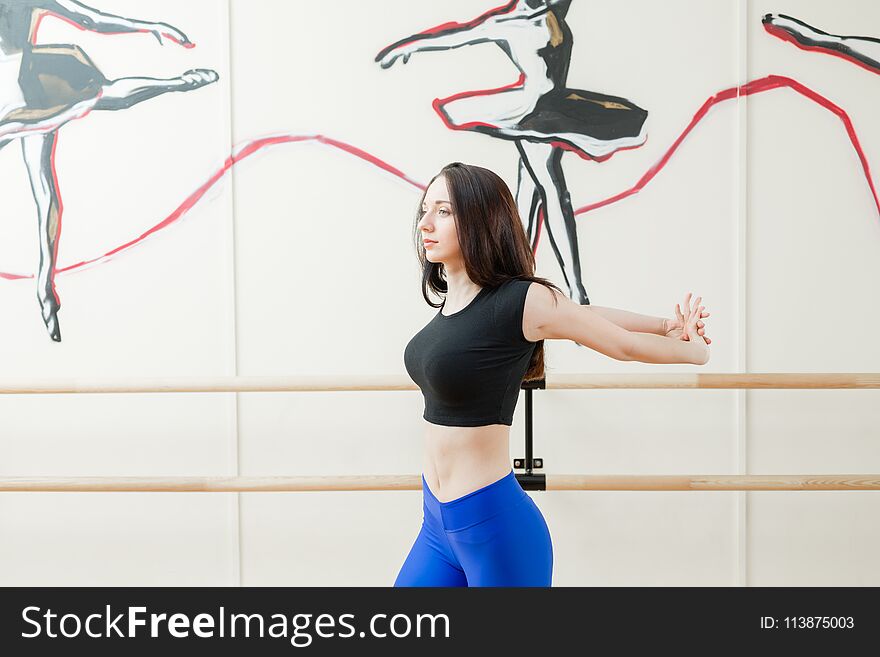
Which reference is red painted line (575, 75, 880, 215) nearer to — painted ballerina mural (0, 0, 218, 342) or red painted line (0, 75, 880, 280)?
red painted line (0, 75, 880, 280)

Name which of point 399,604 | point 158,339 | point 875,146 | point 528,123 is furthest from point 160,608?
point 875,146

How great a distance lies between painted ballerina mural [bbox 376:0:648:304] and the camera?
2.22 m

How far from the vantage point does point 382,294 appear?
7.41 feet

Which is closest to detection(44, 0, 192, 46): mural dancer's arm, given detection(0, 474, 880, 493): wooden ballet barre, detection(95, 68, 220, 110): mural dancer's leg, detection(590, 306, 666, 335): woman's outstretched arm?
detection(95, 68, 220, 110): mural dancer's leg

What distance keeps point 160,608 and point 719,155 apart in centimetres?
186

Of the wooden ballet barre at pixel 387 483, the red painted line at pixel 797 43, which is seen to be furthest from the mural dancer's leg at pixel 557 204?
the red painted line at pixel 797 43

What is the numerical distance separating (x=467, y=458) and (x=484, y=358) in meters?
0.19

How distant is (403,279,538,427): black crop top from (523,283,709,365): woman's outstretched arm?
0.02 meters

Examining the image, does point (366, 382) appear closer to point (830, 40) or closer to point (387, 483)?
point (387, 483)

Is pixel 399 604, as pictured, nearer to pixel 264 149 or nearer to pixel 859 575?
pixel 264 149

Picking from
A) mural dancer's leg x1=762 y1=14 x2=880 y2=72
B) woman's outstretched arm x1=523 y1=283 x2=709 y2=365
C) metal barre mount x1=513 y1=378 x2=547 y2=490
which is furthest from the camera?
mural dancer's leg x1=762 y1=14 x2=880 y2=72

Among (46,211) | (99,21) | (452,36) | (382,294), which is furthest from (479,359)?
(99,21)

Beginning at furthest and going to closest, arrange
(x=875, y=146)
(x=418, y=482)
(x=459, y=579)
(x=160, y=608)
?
1. (x=875, y=146)
2. (x=418, y=482)
3. (x=160, y=608)
4. (x=459, y=579)

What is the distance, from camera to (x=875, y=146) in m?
2.21
